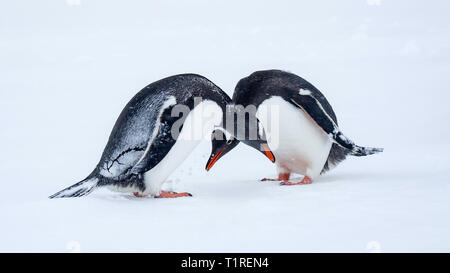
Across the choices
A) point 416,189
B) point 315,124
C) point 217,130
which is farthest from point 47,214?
point 416,189

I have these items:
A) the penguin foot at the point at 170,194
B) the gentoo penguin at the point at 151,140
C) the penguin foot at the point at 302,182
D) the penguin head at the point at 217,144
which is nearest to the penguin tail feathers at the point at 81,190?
the gentoo penguin at the point at 151,140

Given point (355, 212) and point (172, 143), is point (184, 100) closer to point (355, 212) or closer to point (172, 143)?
point (172, 143)

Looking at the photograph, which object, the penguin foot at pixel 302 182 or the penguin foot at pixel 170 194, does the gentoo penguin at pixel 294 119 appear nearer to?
the penguin foot at pixel 302 182

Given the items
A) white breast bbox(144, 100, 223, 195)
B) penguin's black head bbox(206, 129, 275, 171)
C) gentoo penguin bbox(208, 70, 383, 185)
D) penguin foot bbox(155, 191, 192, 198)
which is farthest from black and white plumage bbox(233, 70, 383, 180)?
penguin foot bbox(155, 191, 192, 198)

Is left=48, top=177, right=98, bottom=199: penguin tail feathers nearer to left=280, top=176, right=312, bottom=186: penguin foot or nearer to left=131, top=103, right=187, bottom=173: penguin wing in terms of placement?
left=131, top=103, right=187, bottom=173: penguin wing

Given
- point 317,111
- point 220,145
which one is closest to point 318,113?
point 317,111

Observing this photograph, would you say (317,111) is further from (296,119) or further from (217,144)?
(217,144)

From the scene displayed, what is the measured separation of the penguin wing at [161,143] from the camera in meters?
3.29

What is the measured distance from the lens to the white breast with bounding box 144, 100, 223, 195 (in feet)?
11.0

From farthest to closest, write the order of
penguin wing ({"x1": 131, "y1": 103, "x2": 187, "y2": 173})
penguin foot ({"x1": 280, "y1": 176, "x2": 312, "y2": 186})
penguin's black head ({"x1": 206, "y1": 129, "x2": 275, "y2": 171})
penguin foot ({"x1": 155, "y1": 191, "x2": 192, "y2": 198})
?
penguin foot ({"x1": 280, "y1": 176, "x2": 312, "y2": 186}), penguin's black head ({"x1": 206, "y1": 129, "x2": 275, "y2": 171}), penguin foot ({"x1": 155, "y1": 191, "x2": 192, "y2": 198}), penguin wing ({"x1": 131, "y1": 103, "x2": 187, "y2": 173})

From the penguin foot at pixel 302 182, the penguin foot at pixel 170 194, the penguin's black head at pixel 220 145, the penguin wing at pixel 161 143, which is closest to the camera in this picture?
the penguin wing at pixel 161 143

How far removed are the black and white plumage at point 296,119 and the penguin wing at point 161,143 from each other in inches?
30.5

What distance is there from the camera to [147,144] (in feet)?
10.8

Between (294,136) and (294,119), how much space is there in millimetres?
120
